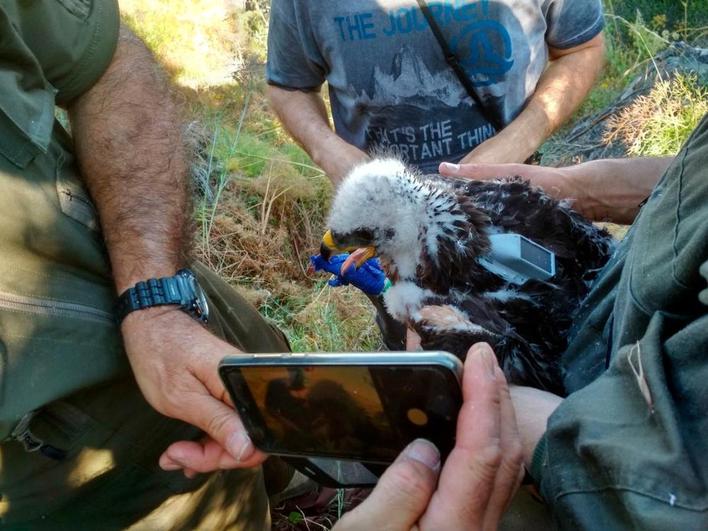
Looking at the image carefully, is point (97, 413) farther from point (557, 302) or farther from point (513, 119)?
point (513, 119)

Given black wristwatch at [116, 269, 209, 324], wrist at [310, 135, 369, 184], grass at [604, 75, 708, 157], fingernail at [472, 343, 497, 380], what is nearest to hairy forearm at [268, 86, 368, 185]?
wrist at [310, 135, 369, 184]

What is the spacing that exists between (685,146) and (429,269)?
37.3 inches

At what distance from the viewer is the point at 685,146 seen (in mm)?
1040

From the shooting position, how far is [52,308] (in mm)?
1527

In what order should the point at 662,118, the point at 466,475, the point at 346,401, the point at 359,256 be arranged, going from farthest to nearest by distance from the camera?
1. the point at 662,118
2. the point at 359,256
3. the point at 346,401
4. the point at 466,475

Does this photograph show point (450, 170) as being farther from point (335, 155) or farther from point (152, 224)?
point (152, 224)

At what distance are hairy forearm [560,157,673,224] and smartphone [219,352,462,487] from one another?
4.06ft

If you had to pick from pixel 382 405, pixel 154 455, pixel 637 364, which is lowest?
pixel 154 455

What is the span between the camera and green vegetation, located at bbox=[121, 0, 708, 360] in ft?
12.5

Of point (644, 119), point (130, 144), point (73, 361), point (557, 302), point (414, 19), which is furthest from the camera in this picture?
point (644, 119)

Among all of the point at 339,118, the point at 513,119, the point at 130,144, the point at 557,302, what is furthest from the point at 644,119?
the point at 130,144

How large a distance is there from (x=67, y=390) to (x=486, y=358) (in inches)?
42.7

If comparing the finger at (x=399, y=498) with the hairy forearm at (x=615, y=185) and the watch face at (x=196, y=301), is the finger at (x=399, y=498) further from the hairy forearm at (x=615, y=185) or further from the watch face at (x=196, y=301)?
the hairy forearm at (x=615, y=185)

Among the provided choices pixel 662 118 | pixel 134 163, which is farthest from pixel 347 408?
pixel 662 118
